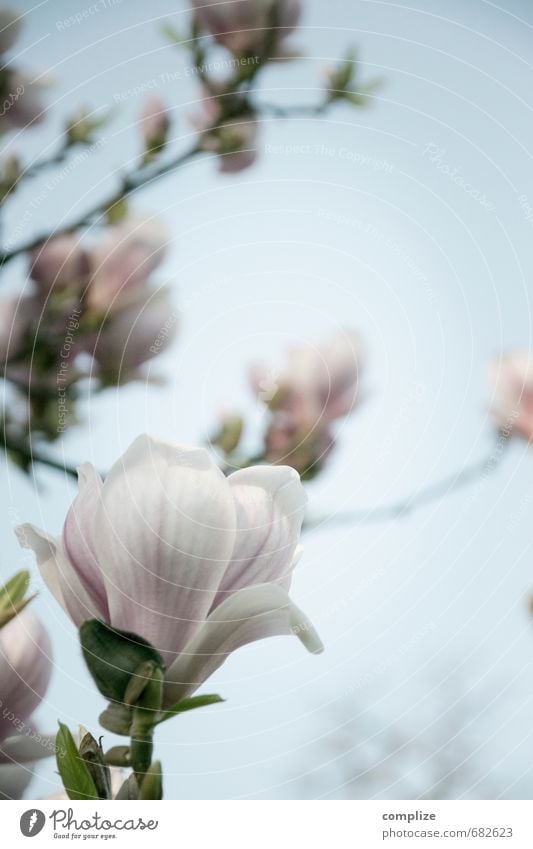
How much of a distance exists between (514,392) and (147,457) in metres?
0.17

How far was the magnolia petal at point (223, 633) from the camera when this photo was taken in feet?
1.02

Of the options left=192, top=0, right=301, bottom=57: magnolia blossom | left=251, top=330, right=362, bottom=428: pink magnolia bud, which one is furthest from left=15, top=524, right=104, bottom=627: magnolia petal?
left=192, top=0, right=301, bottom=57: magnolia blossom

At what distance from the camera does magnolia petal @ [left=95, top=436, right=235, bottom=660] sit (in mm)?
312

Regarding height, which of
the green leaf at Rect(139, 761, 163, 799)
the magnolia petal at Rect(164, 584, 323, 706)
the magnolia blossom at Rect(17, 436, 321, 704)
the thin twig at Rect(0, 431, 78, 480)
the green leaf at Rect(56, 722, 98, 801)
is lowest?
the green leaf at Rect(139, 761, 163, 799)

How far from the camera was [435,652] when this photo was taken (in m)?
0.41

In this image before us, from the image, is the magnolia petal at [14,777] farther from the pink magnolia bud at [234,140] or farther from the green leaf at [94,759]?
the pink magnolia bud at [234,140]

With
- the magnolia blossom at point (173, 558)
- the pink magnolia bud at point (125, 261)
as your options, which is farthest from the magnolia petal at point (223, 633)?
the pink magnolia bud at point (125, 261)

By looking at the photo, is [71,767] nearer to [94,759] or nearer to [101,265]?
[94,759]

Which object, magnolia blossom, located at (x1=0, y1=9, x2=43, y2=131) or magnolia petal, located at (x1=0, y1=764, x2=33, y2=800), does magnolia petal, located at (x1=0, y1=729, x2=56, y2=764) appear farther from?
magnolia blossom, located at (x1=0, y1=9, x2=43, y2=131)

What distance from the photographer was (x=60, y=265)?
38 cm

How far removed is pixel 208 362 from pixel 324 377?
1.9 inches

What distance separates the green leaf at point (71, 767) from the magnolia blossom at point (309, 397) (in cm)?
12

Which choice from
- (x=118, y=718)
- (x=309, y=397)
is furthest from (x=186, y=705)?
(x=309, y=397)

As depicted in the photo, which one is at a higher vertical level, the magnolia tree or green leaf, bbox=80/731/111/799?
the magnolia tree
